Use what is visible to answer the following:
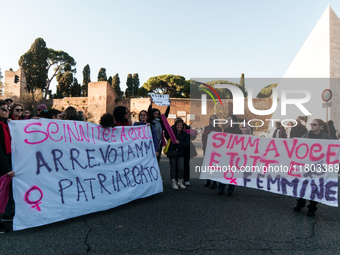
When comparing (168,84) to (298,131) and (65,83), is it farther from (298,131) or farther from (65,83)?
(298,131)

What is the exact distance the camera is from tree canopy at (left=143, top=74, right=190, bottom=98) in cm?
4788

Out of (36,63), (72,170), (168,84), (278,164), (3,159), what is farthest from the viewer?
(168,84)

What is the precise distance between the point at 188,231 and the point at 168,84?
46628 mm

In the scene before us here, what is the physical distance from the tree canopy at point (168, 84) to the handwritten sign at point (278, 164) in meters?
43.5

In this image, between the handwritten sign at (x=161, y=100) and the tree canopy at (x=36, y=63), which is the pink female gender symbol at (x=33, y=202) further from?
the tree canopy at (x=36, y=63)

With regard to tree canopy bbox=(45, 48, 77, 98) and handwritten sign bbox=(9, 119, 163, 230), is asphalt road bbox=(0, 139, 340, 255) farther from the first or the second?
tree canopy bbox=(45, 48, 77, 98)

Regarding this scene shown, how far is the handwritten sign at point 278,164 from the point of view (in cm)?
390

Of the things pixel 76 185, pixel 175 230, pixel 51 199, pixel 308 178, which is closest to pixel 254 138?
pixel 308 178

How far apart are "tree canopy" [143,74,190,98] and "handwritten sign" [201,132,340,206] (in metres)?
43.5

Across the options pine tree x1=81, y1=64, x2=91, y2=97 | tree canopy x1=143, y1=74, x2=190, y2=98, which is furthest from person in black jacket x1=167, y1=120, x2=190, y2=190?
pine tree x1=81, y1=64, x2=91, y2=97

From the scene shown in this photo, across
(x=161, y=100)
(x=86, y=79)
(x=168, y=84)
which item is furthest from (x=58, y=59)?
(x=161, y=100)

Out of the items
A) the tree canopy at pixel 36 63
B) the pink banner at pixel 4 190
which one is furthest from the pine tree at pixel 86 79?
the pink banner at pixel 4 190

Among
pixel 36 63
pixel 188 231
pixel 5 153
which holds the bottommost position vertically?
pixel 188 231

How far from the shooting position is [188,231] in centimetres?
310
